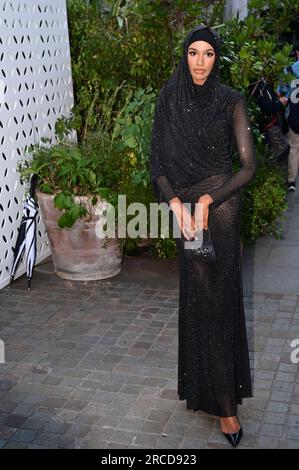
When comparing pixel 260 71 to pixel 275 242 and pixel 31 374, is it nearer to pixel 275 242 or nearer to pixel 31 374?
Answer: pixel 275 242

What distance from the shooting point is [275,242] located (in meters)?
6.90

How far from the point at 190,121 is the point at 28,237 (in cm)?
289

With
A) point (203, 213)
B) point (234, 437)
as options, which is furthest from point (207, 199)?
point (234, 437)

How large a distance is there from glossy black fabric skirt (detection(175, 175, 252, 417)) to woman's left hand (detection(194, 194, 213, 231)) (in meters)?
0.06

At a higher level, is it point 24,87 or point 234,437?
point 24,87

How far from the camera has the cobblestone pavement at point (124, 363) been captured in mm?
3660

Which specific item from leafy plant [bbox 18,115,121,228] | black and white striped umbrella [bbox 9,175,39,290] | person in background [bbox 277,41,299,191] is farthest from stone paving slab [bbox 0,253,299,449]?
person in background [bbox 277,41,299,191]

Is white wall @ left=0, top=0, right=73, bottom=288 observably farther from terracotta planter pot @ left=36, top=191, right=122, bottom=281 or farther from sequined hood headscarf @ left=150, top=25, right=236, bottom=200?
sequined hood headscarf @ left=150, top=25, right=236, bottom=200

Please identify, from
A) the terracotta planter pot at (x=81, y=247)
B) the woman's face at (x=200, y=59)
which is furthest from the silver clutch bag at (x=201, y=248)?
the terracotta planter pot at (x=81, y=247)

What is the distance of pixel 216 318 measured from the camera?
11.3 feet

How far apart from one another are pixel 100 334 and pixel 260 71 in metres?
2.82

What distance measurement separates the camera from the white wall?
5758mm

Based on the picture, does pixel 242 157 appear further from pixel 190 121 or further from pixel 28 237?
pixel 28 237

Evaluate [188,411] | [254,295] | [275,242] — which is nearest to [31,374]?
[188,411]
